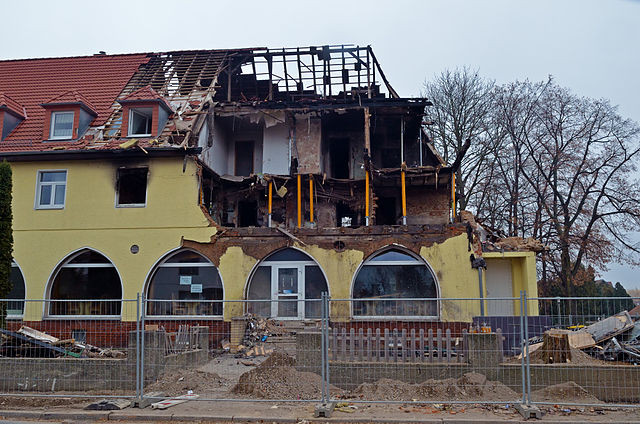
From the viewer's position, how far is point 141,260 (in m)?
19.4

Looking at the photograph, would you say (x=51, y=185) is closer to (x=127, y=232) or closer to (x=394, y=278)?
(x=127, y=232)

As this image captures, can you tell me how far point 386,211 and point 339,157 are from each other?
337cm

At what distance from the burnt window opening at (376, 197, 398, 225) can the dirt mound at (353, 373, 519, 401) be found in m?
14.7

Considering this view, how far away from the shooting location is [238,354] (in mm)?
15117

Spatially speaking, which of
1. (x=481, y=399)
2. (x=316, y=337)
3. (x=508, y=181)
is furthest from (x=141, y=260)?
(x=508, y=181)

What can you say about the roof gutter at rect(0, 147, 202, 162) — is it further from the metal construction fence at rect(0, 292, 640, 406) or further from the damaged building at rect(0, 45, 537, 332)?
the metal construction fence at rect(0, 292, 640, 406)

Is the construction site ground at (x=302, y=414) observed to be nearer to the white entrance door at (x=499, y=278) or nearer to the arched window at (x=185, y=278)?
the arched window at (x=185, y=278)

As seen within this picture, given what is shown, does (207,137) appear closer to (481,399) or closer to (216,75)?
(216,75)

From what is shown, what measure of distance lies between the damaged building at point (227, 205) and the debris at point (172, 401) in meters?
5.07

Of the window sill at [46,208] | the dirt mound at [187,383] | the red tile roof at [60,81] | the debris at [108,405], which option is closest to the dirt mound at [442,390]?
the dirt mound at [187,383]

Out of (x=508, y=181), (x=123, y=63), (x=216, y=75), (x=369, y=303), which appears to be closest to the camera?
(x=369, y=303)

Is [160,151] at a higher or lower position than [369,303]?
higher

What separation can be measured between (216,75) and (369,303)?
40.8 ft

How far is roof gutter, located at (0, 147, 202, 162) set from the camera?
19.6m
